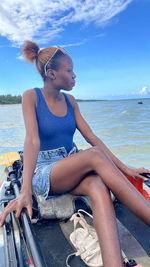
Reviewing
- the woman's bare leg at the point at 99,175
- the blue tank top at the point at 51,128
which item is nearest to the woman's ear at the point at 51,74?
the blue tank top at the point at 51,128

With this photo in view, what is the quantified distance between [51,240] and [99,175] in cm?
62

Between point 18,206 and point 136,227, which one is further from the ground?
point 18,206

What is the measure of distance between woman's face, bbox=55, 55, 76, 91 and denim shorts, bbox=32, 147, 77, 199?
1.73ft

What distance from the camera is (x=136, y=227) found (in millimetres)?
1772

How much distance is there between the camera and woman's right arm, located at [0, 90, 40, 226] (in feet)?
4.26

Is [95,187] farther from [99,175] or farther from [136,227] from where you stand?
[136,227]

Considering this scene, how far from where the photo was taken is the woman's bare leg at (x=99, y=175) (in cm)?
137

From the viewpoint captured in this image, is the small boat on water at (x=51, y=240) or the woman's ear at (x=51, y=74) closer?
the small boat on water at (x=51, y=240)

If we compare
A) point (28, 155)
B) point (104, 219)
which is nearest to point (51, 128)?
point (28, 155)

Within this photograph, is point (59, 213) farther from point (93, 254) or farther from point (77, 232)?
point (93, 254)

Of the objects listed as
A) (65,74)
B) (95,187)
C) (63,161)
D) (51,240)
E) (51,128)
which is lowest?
(51,240)

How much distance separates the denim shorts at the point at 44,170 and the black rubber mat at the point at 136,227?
68 cm

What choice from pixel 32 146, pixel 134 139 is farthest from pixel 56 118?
pixel 134 139

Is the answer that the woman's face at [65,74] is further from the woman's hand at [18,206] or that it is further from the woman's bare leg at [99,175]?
the woman's hand at [18,206]
